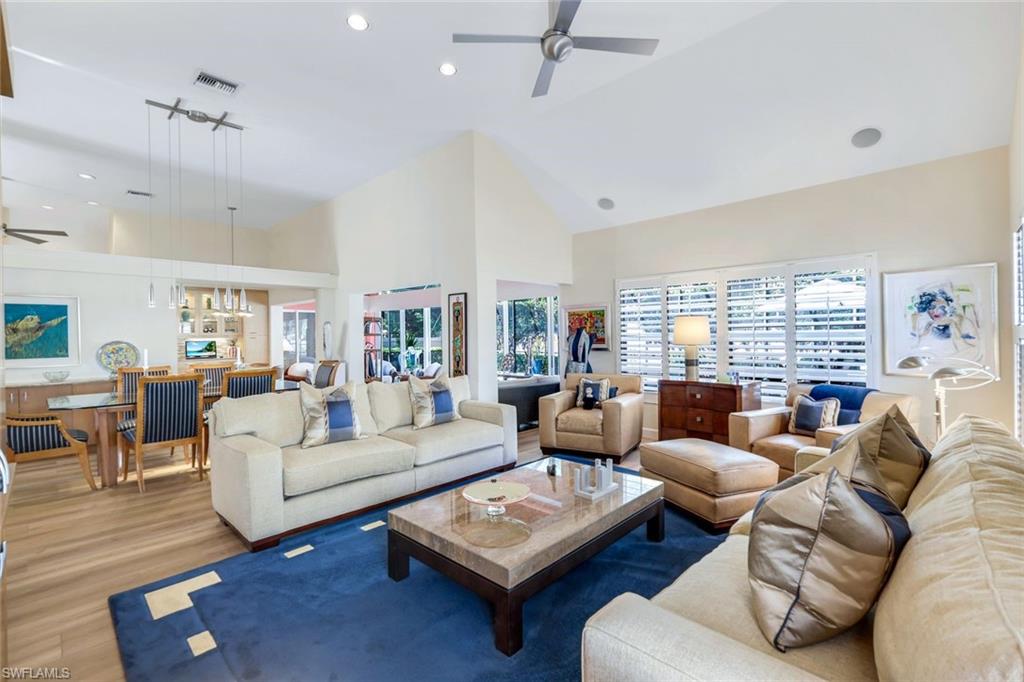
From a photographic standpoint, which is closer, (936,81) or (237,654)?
(237,654)

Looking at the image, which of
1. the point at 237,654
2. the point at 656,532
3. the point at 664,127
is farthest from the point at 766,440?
the point at 237,654

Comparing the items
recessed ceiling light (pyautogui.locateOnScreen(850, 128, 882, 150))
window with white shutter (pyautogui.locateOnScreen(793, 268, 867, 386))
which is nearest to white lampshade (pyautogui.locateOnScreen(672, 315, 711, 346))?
window with white shutter (pyautogui.locateOnScreen(793, 268, 867, 386))

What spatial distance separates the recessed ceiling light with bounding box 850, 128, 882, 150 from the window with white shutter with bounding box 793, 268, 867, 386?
1.10 metres

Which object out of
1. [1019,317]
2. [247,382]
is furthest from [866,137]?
[247,382]

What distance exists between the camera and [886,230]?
Answer: 4230 millimetres

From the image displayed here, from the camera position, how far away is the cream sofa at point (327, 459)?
9.72ft

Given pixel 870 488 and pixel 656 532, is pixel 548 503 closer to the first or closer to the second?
pixel 656 532

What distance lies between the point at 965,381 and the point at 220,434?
19.1ft

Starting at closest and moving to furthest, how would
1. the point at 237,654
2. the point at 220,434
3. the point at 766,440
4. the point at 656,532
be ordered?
the point at 237,654 → the point at 656,532 → the point at 220,434 → the point at 766,440

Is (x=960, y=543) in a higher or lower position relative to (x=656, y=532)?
higher

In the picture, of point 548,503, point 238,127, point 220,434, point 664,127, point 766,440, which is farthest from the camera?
point 238,127

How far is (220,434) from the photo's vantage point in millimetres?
3305

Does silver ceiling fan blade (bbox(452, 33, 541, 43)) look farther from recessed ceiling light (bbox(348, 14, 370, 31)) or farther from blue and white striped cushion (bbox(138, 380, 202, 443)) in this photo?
blue and white striped cushion (bbox(138, 380, 202, 443))

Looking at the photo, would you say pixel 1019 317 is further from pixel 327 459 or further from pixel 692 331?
pixel 327 459
